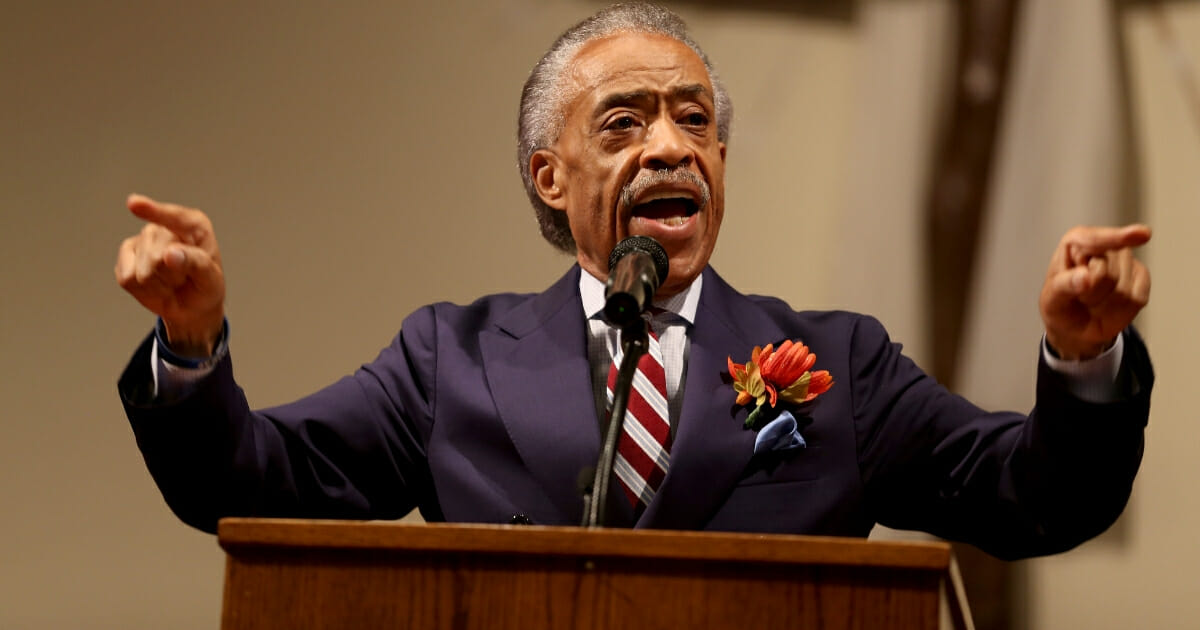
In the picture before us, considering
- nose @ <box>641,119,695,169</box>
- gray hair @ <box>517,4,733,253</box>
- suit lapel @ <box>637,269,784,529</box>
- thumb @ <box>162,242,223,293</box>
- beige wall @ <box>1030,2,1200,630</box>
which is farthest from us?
beige wall @ <box>1030,2,1200,630</box>

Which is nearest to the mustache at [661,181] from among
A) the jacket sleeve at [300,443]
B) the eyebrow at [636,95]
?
the eyebrow at [636,95]

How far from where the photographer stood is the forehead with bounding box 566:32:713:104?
206 cm

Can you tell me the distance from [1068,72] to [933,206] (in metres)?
0.37

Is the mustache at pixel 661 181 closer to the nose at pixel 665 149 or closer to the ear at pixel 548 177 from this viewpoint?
the nose at pixel 665 149

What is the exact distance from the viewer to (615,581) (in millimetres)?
1175

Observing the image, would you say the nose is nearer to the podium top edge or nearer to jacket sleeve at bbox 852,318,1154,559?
jacket sleeve at bbox 852,318,1154,559

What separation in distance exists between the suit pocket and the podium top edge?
24.1 inches

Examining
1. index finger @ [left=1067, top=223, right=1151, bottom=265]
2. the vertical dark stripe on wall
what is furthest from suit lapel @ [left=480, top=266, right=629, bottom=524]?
the vertical dark stripe on wall

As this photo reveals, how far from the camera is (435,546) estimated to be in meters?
1.20

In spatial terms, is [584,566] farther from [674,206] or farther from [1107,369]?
[674,206]

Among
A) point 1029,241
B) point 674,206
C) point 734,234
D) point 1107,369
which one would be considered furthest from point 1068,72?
point 1107,369

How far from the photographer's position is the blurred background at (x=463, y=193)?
262cm

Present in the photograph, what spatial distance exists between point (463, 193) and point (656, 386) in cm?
106

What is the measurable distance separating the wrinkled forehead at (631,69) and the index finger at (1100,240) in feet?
2.65
